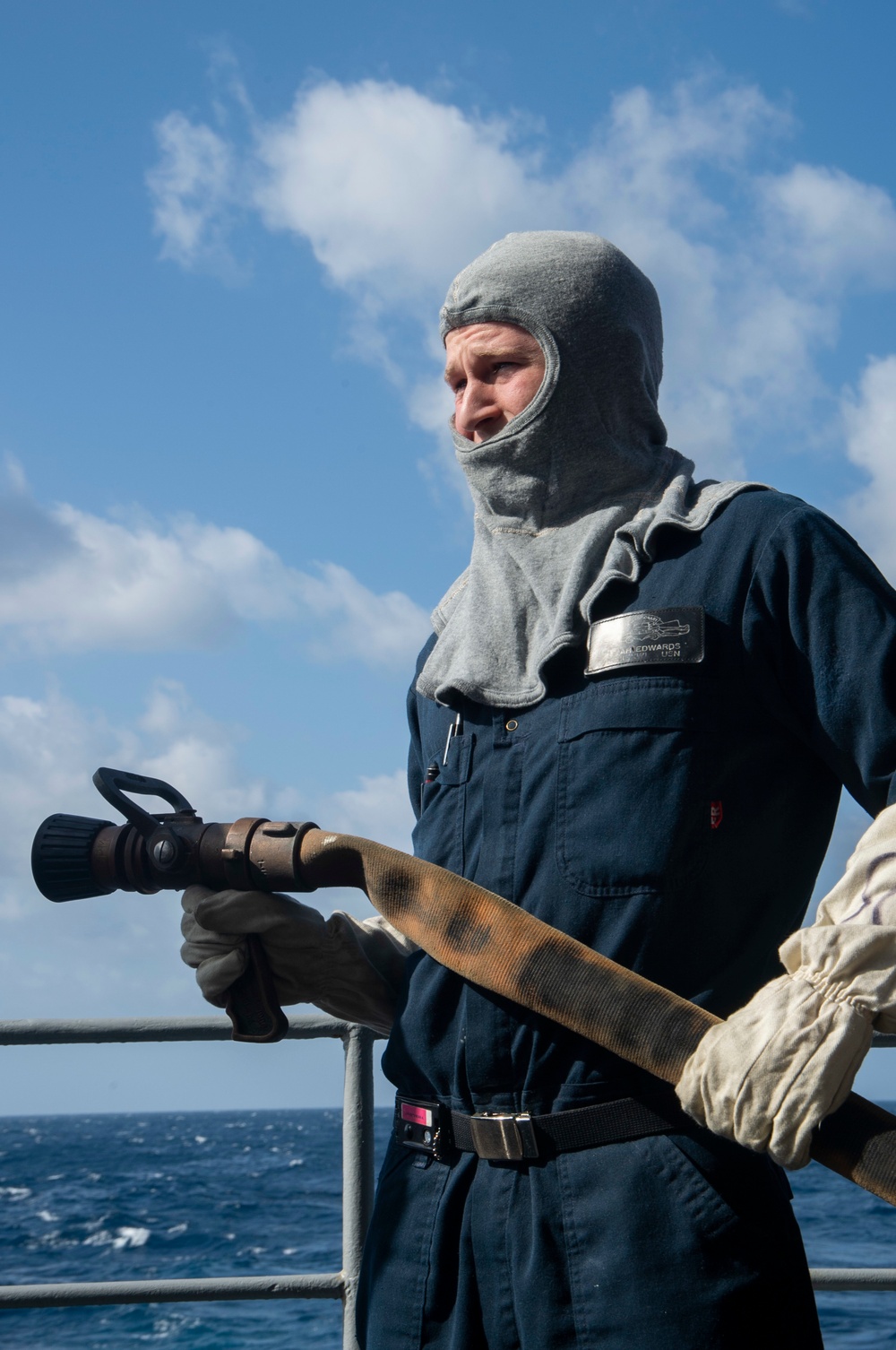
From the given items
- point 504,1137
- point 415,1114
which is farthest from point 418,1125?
point 504,1137

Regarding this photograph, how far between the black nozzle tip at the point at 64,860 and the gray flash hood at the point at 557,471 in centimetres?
61

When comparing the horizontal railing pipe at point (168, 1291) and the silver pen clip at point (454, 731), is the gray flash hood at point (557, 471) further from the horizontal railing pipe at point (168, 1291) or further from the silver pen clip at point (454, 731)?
the horizontal railing pipe at point (168, 1291)

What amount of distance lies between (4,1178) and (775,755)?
61616 mm

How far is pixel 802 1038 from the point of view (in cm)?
144

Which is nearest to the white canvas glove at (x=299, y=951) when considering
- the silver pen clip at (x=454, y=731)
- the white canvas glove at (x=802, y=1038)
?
the silver pen clip at (x=454, y=731)

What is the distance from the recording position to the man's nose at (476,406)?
221cm

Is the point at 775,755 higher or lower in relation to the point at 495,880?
higher

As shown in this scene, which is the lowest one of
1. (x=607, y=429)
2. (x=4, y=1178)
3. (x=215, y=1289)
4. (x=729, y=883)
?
(x=4, y=1178)

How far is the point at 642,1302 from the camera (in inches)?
61.4

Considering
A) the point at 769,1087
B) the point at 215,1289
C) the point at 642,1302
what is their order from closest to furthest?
the point at 769,1087 → the point at 642,1302 → the point at 215,1289

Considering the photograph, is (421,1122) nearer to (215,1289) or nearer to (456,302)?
(215,1289)

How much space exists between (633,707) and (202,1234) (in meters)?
38.7

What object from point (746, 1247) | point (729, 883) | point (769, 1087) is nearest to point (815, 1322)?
point (746, 1247)

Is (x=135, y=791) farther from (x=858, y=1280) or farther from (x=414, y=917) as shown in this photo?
(x=858, y=1280)
